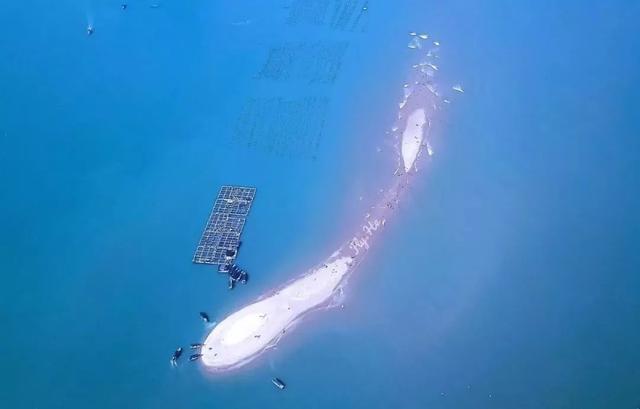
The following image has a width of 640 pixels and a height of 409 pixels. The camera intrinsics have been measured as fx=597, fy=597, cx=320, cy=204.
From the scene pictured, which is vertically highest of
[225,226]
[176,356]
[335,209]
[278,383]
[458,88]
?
[458,88]

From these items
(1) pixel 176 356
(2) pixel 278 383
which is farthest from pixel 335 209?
(1) pixel 176 356

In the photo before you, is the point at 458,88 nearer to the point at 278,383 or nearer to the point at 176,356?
the point at 278,383

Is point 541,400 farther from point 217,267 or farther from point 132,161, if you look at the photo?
point 132,161

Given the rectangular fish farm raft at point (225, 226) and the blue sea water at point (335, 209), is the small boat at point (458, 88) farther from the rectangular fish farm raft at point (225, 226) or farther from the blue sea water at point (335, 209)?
the rectangular fish farm raft at point (225, 226)

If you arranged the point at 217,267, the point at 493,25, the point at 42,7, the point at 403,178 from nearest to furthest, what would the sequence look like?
the point at 217,267
the point at 403,178
the point at 493,25
the point at 42,7

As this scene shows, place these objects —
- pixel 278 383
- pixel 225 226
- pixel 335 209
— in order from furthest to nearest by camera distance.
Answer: pixel 335 209
pixel 225 226
pixel 278 383

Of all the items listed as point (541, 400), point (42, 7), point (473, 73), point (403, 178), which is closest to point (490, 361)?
point (541, 400)

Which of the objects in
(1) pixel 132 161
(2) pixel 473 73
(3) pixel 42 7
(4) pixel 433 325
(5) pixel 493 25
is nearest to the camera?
(4) pixel 433 325
